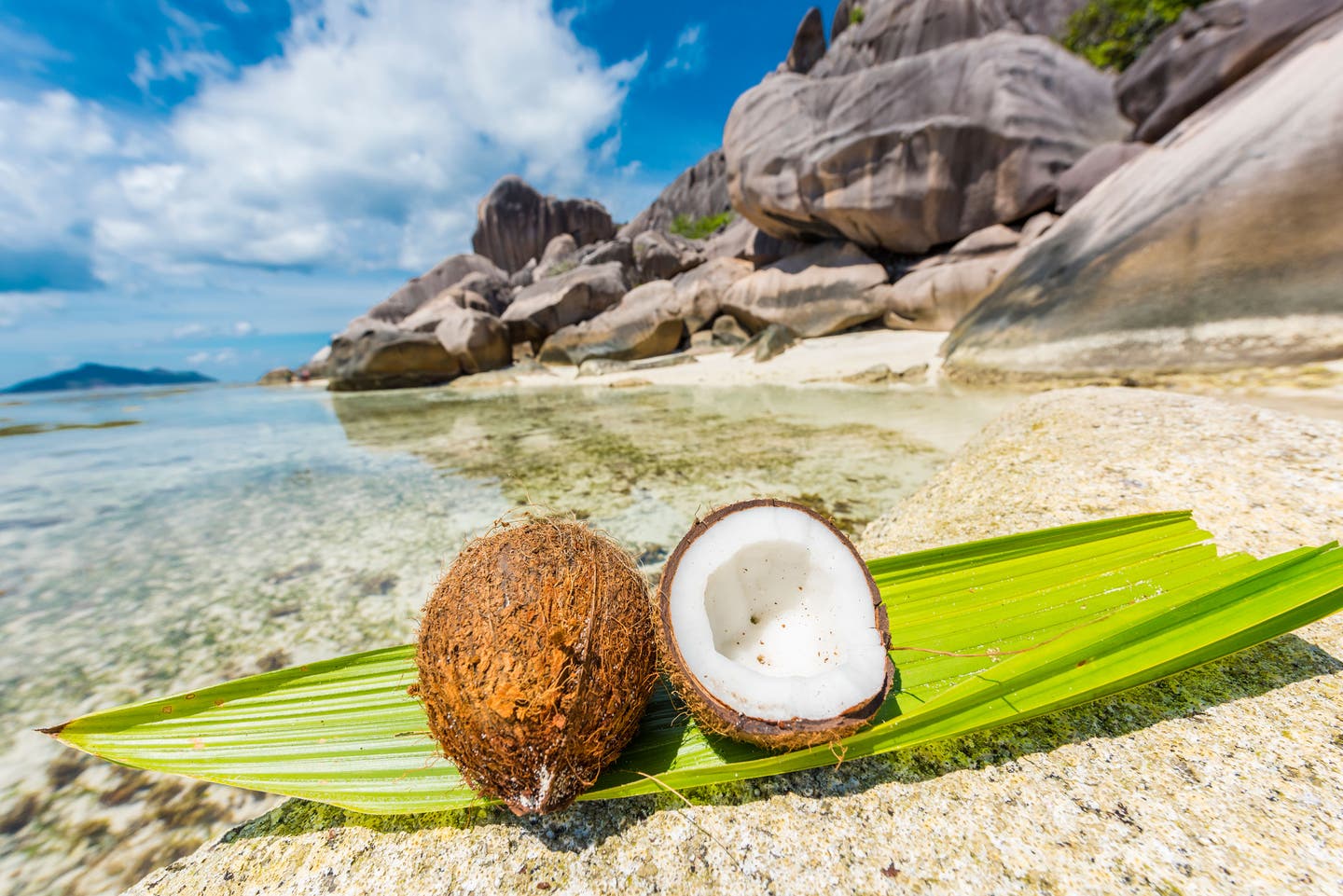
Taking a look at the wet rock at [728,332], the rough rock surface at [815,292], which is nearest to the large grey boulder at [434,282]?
the wet rock at [728,332]

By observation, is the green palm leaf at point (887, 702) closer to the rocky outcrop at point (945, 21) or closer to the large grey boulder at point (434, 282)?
the rocky outcrop at point (945, 21)

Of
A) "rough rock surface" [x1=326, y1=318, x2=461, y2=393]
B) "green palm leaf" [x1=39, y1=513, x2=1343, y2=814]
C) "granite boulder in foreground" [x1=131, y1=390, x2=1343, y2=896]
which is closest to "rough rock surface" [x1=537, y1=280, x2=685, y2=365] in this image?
"rough rock surface" [x1=326, y1=318, x2=461, y2=393]

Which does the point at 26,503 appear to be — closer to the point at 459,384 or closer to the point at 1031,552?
the point at 1031,552

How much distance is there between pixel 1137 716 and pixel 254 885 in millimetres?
2278

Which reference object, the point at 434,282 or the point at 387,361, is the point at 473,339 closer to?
the point at 387,361

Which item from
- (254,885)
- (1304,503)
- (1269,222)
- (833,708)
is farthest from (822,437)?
(254,885)

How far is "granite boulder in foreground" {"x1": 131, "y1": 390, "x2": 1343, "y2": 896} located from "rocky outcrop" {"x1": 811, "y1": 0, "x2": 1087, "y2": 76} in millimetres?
24346

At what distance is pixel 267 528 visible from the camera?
4.36 metres

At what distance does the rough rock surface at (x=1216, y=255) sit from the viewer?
175 inches

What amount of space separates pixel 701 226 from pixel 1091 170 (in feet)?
69.0

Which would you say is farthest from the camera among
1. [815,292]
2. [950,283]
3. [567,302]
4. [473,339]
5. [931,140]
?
[567,302]

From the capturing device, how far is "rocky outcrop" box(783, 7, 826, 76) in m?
26.1

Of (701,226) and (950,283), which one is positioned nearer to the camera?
(950,283)

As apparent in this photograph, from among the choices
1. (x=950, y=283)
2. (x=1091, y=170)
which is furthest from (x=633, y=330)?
(x=1091, y=170)
